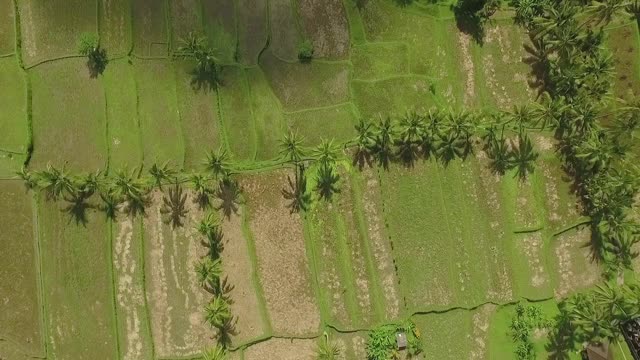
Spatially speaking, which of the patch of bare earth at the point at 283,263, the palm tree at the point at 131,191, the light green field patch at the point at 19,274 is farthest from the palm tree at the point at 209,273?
the light green field patch at the point at 19,274

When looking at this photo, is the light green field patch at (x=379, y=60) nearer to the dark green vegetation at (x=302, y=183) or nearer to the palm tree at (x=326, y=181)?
the dark green vegetation at (x=302, y=183)

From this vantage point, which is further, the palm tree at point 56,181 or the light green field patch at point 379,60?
the light green field patch at point 379,60

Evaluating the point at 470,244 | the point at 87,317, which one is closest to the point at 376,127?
the point at 470,244

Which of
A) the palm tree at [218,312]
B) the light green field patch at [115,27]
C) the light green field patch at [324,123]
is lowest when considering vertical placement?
the palm tree at [218,312]

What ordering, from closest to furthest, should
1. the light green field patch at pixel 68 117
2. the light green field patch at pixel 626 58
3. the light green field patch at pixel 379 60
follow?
the light green field patch at pixel 68 117
the light green field patch at pixel 379 60
the light green field patch at pixel 626 58

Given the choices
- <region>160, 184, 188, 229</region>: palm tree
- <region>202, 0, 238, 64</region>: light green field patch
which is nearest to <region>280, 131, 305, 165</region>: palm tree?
<region>202, 0, 238, 64</region>: light green field patch

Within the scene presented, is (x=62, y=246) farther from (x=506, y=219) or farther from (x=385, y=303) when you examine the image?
(x=506, y=219)
